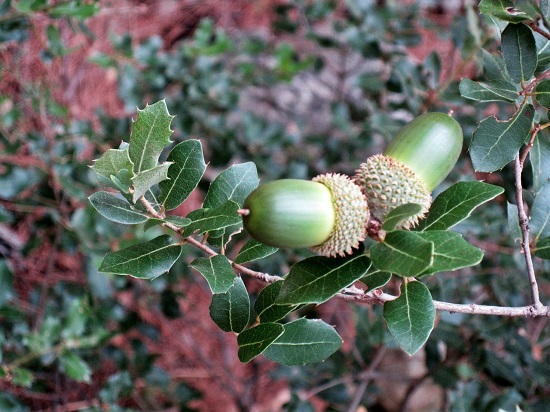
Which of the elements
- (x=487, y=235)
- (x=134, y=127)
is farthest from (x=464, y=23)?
(x=134, y=127)

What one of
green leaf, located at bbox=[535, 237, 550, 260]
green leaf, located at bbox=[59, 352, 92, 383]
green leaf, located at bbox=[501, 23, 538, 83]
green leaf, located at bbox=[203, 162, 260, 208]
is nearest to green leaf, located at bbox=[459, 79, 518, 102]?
green leaf, located at bbox=[501, 23, 538, 83]

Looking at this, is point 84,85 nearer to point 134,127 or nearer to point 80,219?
point 80,219

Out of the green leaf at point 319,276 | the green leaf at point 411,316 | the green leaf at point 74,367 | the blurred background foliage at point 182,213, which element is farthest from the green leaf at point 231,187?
the green leaf at point 74,367

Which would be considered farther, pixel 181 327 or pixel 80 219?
pixel 181 327

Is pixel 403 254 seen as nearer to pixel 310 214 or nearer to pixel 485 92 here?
pixel 310 214

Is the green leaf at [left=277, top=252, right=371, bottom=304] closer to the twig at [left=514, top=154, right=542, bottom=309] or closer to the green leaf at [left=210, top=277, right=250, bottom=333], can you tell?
the green leaf at [left=210, top=277, right=250, bottom=333]
